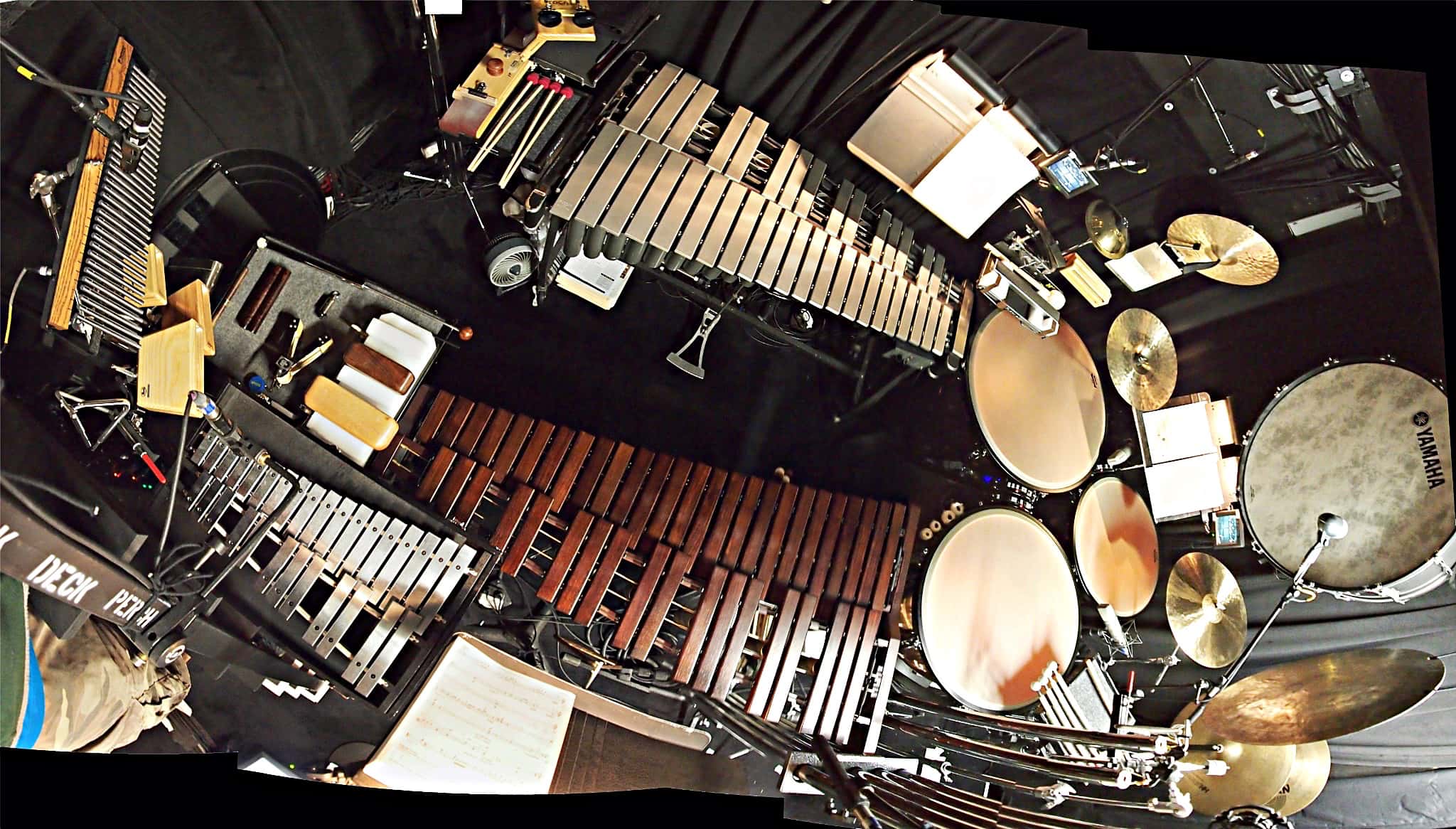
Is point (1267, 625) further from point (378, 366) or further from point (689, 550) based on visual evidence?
point (378, 366)

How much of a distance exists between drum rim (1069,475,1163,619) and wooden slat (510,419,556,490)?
6.40ft

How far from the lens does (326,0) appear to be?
274 cm

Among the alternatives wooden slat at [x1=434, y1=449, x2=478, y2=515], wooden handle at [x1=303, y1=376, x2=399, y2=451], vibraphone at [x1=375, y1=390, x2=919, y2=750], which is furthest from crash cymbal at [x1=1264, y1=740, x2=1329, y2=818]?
Answer: wooden handle at [x1=303, y1=376, x2=399, y2=451]

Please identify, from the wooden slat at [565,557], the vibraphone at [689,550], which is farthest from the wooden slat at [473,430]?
the wooden slat at [565,557]

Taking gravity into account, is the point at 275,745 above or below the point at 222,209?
below

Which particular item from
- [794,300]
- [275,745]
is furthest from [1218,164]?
[275,745]

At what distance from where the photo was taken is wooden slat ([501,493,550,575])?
9.35 feet

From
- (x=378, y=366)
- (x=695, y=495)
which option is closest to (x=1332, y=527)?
(x=695, y=495)

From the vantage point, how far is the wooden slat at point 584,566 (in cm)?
290

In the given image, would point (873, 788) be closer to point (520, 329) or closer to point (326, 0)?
point (520, 329)

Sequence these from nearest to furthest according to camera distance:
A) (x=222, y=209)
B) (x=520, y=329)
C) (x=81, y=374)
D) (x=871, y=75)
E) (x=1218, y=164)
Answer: (x=81, y=374) → (x=222, y=209) → (x=520, y=329) → (x=871, y=75) → (x=1218, y=164)

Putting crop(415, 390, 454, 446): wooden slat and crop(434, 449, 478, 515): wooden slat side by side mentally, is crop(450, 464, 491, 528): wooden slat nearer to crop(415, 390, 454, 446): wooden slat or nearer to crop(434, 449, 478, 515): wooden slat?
crop(434, 449, 478, 515): wooden slat

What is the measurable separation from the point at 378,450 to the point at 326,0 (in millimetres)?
1219

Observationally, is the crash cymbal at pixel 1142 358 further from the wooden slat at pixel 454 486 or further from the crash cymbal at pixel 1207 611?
the wooden slat at pixel 454 486
